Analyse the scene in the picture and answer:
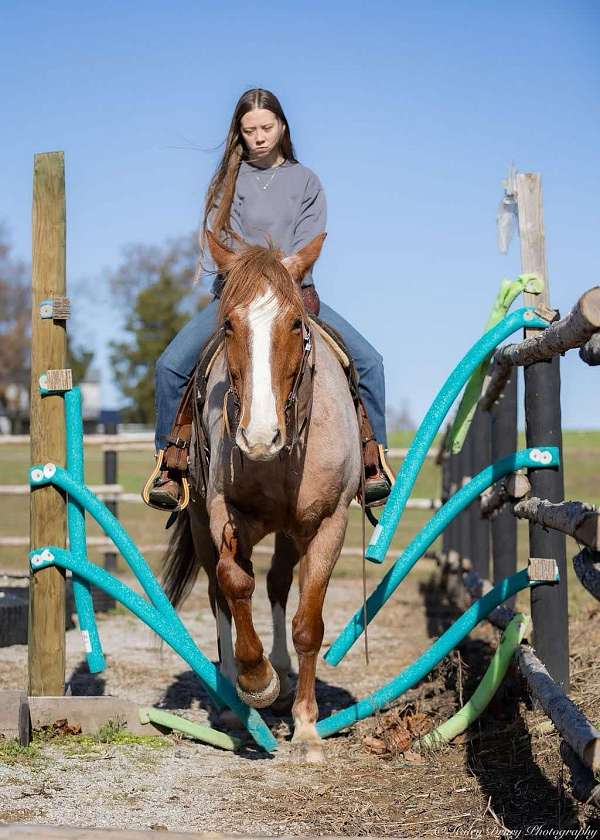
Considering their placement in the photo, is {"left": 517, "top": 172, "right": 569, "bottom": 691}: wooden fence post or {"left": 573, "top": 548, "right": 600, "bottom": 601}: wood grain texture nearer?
{"left": 573, "top": 548, "right": 600, "bottom": 601}: wood grain texture

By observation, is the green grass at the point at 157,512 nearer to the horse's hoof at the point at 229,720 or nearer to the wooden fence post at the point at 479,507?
the wooden fence post at the point at 479,507

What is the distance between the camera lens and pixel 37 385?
505 cm

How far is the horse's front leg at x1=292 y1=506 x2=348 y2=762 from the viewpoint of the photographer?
4.38 meters

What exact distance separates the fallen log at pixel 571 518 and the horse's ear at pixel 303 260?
1432 mm

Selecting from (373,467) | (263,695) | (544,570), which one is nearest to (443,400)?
(373,467)

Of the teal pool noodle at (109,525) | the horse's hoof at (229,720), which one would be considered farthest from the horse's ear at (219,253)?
the horse's hoof at (229,720)

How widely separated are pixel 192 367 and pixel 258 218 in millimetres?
858

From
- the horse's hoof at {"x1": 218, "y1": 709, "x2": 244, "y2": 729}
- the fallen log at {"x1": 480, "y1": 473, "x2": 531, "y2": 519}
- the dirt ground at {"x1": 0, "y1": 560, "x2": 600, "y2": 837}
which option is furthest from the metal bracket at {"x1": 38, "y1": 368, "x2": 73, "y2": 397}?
the fallen log at {"x1": 480, "y1": 473, "x2": 531, "y2": 519}

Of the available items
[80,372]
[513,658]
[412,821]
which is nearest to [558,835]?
[412,821]

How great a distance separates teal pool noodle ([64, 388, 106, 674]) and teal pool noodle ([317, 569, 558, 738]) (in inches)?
48.4

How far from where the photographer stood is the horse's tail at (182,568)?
6059 millimetres

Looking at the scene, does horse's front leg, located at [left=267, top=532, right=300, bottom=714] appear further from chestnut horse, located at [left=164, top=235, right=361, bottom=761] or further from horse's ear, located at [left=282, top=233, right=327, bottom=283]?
horse's ear, located at [left=282, top=233, right=327, bottom=283]

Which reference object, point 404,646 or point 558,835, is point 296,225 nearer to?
point 558,835

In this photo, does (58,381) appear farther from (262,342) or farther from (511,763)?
(511,763)
